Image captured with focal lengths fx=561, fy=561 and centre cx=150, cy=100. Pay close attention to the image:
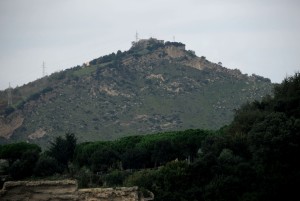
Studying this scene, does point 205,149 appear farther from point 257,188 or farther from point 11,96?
point 11,96

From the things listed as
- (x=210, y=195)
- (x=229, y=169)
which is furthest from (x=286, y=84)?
(x=210, y=195)

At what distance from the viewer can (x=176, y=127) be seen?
104m

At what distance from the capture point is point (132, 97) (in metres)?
118

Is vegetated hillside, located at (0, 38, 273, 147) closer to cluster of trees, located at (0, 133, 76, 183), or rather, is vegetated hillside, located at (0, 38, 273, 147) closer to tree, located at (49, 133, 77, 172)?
tree, located at (49, 133, 77, 172)

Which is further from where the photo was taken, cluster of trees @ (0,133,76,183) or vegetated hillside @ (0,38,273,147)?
vegetated hillside @ (0,38,273,147)

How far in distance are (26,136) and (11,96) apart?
31014mm

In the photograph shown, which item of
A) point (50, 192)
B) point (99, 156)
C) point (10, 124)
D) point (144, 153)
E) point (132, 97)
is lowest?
point (50, 192)

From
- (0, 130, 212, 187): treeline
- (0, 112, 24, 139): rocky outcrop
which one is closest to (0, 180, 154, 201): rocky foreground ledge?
(0, 130, 212, 187): treeline

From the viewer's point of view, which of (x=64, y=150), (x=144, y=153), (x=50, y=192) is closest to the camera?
(x=50, y=192)

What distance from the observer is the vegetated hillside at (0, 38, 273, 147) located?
106 metres

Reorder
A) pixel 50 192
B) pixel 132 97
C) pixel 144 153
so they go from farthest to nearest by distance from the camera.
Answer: pixel 132 97
pixel 144 153
pixel 50 192

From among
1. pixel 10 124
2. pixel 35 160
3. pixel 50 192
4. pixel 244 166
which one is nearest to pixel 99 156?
pixel 35 160

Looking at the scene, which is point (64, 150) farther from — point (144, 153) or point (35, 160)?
point (144, 153)

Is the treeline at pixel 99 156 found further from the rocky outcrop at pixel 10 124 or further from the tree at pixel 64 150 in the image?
the rocky outcrop at pixel 10 124
